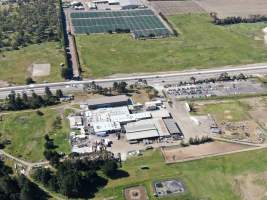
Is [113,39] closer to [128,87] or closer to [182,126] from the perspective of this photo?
[128,87]

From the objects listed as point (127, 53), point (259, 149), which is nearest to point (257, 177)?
point (259, 149)

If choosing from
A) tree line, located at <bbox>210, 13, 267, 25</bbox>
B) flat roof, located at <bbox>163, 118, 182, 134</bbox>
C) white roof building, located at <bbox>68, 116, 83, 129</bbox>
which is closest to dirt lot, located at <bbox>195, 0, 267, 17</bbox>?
tree line, located at <bbox>210, 13, 267, 25</bbox>

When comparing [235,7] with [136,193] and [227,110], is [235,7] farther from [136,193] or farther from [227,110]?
[136,193]

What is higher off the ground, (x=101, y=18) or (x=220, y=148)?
(x=101, y=18)

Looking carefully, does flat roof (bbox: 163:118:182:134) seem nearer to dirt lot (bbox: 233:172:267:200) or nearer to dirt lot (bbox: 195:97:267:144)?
dirt lot (bbox: 195:97:267:144)

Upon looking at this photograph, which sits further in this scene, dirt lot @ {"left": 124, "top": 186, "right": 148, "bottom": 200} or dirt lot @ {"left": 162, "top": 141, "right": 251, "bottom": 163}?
dirt lot @ {"left": 162, "top": 141, "right": 251, "bottom": 163}

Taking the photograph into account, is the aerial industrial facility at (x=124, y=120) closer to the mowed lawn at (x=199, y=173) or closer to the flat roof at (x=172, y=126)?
the flat roof at (x=172, y=126)
